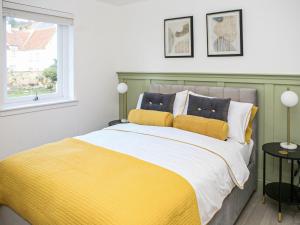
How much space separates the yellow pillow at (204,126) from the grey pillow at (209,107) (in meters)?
0.10

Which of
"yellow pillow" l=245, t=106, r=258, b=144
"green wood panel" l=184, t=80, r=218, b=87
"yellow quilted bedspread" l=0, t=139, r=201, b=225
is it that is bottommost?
"yellow quilted bedspread" l=0, t=139, r=201, b=225

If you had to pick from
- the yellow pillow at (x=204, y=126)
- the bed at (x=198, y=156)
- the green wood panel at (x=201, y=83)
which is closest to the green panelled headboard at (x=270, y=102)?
the green wood panel at (x=201, y=83)

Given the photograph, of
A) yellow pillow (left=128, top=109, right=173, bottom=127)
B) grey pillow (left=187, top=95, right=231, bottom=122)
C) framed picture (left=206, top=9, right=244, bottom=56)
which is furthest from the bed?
framed picture (left=206, top=9, right=244, bottom=56)

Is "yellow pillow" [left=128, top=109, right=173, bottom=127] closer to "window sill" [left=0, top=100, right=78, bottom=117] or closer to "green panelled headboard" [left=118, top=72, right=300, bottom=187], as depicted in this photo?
"green panelled headboard" [left=118, top=72, right=300, bottom=187]

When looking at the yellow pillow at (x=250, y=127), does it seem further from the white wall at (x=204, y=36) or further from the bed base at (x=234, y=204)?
the white wall at (x=204, y=36)

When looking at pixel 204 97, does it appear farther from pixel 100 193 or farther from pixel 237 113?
pixel 100 193

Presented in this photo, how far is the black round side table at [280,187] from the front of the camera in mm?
2381

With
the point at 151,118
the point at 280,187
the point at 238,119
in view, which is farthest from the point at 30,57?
the point at 280,187

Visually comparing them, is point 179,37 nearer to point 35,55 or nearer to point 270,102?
point 270,102

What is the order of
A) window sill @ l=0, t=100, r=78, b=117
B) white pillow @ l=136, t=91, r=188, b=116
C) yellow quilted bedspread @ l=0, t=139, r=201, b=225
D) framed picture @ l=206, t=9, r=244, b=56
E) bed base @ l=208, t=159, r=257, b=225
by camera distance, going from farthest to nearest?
white pillow @ l=136, t=91, r=188, b=116
framed picture @ l=206, t=9, r=244, b=56
window sill @ l=0, t=100, r=78, b=117
bed base @ l=208, t=159, r=257, b=225
yellow quilted bedspread @ l=0, t=139, r=201, b=225

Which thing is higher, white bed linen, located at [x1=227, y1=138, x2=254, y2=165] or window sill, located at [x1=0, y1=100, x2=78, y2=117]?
window sill, located at [x1=0, y1=100, x2=78, y2=117]

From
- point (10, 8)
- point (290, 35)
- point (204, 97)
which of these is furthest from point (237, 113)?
point (10, 8)

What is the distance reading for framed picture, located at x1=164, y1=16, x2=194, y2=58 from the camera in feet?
10.9

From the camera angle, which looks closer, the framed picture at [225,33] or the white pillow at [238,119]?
the white pillow at [238,119]
